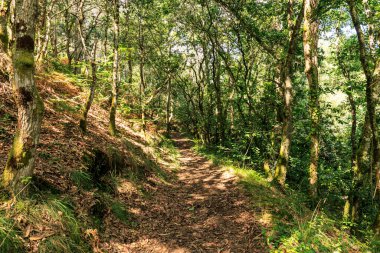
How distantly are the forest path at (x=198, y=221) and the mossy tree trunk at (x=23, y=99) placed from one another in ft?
7.92

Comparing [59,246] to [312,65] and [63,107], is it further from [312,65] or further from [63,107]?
[312,65]

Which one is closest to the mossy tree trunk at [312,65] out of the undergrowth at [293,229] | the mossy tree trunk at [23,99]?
the undergrowth at [293,229]

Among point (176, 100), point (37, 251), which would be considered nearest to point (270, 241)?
point (37, 251)

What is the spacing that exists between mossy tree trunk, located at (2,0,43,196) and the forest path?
2.41 meters

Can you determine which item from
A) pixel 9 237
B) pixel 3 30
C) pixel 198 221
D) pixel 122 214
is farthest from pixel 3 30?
pixel 198 221

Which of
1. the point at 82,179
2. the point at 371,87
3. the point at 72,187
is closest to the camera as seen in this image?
the point at 72,187

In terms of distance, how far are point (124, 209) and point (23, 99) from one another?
3.62 metres

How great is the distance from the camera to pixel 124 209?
6.52 meters

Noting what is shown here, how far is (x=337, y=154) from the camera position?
1817 cm

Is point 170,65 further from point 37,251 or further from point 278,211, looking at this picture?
point 37,251

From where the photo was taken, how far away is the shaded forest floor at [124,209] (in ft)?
13.9

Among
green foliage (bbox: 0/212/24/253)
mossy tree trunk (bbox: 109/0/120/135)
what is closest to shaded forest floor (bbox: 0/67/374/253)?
green foliage (bbox: 0/212/24/253)

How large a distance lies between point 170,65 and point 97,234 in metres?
17.4

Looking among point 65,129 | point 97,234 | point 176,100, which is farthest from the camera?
point 176,100
